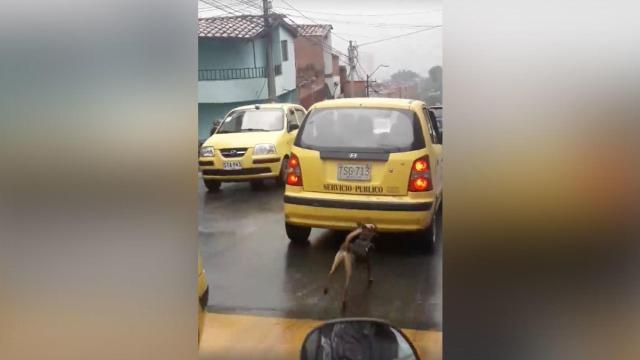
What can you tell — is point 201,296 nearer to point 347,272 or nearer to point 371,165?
point 347,272

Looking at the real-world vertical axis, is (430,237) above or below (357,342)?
above

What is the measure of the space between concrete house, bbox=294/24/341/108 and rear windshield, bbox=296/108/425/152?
0.08m

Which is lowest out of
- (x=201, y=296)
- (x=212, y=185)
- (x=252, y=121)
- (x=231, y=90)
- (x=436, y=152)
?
(x=201, y=296)

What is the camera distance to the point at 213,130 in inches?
83.3

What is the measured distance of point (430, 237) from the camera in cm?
193

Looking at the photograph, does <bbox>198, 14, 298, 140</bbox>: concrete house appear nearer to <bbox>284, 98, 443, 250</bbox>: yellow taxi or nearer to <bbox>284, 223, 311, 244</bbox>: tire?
<bbox>284, 98, 443, 250</bbox>: yellow taxi

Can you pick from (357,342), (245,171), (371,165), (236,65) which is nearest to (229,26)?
(236,65)

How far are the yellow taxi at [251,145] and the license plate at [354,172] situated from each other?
0.25 m

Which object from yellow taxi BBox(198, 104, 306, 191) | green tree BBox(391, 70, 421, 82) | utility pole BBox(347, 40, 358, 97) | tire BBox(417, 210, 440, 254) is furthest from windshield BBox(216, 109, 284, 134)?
tire BBox(417, 210, 440, 254)

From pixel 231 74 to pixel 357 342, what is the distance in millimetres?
1189

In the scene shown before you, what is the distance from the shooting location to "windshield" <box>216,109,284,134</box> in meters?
2.12

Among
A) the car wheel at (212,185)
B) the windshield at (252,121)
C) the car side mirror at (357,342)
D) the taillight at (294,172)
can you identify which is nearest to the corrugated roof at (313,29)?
the windshield at (252,121)
